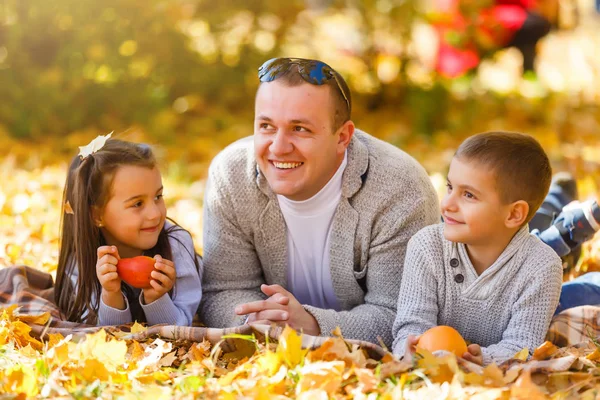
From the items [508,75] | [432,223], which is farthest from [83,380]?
[508,75]

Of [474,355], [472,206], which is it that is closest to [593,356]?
[474,355]

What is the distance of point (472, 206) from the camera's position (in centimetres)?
299

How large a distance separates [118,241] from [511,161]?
168cm

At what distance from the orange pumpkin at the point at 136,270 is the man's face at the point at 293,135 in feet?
1.94

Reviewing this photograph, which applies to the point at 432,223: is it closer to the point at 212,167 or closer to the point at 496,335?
the point at 496,335

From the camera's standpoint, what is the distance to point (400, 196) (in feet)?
11.2

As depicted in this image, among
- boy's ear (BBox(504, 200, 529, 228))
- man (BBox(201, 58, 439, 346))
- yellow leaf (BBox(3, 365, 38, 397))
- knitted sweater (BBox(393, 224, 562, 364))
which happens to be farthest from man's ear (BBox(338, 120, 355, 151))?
yellow leaf (BBox(3, 365, 38, 397))

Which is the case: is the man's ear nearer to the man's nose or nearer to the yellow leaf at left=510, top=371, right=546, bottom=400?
the man's nose

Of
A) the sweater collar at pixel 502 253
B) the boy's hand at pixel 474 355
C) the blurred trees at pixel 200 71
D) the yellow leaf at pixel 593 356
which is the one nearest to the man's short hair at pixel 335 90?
the sweater collar at pixel 502 253

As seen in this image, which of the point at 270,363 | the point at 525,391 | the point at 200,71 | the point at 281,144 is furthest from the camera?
the point at 200,71

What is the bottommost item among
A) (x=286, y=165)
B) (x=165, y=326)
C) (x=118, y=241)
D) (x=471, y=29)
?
(x=165, y=326)

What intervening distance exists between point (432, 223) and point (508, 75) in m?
6.46

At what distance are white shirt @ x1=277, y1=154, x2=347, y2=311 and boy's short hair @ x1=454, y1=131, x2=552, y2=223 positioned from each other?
25.4 inches

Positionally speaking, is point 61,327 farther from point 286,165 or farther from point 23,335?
point 286,165
